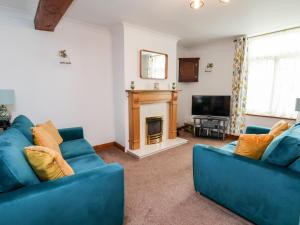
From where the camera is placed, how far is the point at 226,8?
265 cm

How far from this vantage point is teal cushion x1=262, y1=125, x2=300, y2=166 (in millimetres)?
1434

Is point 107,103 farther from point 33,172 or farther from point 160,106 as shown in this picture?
point 33,172

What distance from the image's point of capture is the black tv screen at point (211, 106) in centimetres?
432

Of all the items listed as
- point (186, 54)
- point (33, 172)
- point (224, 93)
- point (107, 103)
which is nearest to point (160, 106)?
point (107, 103)

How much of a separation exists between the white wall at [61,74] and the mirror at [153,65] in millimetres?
714

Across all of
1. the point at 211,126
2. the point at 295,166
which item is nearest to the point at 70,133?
the point at 295,166

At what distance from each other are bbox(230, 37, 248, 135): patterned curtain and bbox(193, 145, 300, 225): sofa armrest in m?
2.71

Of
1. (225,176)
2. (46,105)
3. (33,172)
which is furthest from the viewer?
(46,105)

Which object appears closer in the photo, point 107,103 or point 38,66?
point 38,66

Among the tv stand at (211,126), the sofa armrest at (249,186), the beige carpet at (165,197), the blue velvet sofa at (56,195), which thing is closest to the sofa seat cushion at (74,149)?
the beige carpet at (165,197)

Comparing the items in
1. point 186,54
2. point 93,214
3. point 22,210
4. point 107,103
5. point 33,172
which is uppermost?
point 186,54

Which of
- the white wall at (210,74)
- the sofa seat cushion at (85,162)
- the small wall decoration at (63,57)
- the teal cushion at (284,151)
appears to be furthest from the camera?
the white wall at (210,74)

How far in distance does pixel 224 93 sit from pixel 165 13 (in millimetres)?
2645

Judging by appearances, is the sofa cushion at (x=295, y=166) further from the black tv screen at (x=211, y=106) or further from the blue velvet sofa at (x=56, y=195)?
the black tv screen at (x=211, y=106)
